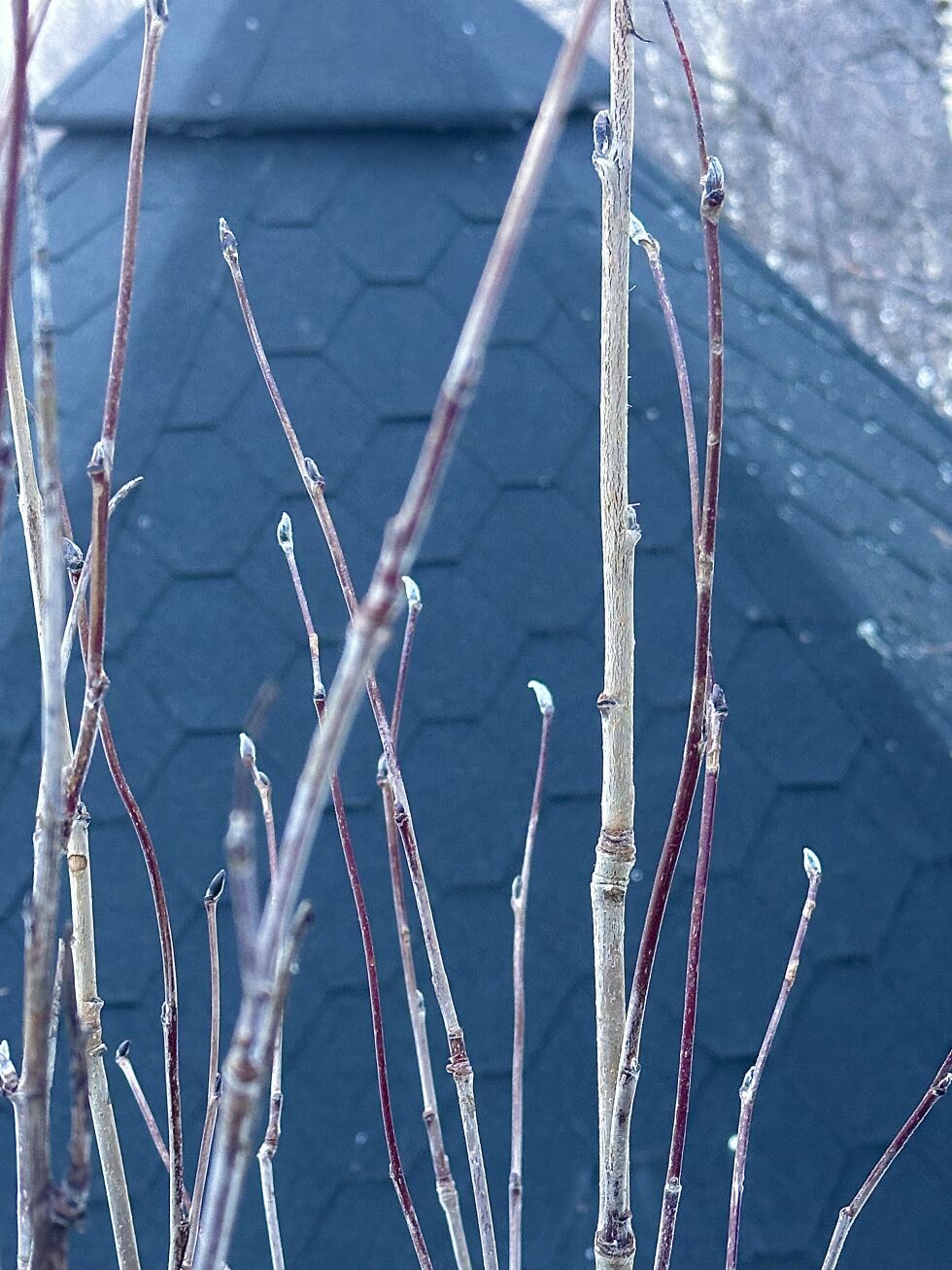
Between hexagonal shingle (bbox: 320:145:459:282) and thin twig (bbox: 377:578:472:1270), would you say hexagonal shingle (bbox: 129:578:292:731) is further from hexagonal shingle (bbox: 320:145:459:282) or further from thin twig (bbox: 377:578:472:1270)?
thin twig (bbox: 377:578:472:1270)

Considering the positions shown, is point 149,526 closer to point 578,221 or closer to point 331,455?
point 331,455

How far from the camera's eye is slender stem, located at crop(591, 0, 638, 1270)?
22.6 inches

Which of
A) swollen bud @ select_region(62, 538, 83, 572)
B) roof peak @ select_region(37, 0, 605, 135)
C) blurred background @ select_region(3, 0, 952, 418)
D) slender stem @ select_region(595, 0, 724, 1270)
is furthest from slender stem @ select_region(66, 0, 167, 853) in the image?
blurred background @ select_region(3, 0, 952, 418)

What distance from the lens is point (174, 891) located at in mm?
1519

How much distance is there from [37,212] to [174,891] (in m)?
1.20

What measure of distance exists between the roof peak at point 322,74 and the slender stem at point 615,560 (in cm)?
126

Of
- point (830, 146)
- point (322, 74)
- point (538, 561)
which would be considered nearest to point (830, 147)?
point (830, 146)

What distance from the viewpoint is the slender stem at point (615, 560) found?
0.57 m

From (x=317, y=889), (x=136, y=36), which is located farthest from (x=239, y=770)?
(x=136, y=36)

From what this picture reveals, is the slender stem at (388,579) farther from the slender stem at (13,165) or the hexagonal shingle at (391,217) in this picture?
the hexagonal shingle at (391,217)

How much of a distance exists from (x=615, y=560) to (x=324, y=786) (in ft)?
1.03

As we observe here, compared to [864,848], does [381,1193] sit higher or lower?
lower

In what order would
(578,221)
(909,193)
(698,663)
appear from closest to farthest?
1. (698,663)
2. (578,221)
3. (909,193)

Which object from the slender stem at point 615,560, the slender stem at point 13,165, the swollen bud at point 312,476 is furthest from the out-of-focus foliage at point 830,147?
the slender stem at point 13,165
